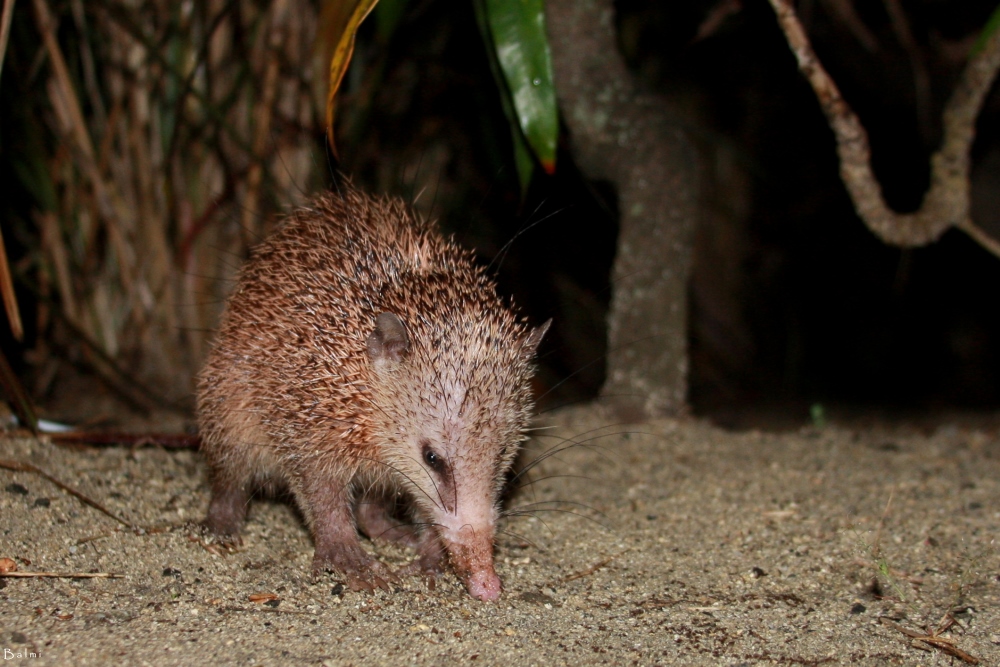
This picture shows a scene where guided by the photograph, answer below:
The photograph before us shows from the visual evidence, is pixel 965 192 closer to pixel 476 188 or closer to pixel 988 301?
pixel 476 188

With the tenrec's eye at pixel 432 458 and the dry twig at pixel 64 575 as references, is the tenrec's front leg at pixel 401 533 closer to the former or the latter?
the tenrec's eye at pixel 432 458

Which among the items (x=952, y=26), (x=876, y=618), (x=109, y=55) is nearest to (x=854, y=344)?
(x=952, y=26)

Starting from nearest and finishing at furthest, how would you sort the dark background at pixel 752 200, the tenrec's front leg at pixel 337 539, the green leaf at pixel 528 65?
the tenrec's front leg at pixel 337 539 < the green leaf at pixel 528 65 < the dark background at pixel 752 200

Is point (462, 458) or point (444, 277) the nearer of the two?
point (462, 458)

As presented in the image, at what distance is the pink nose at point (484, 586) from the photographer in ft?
9.76

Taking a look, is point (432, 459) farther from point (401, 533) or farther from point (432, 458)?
point (401, 533)

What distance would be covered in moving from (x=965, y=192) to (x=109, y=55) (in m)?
4.52

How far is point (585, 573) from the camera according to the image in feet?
Answer: 10.7

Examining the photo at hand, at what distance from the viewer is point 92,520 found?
3273mm

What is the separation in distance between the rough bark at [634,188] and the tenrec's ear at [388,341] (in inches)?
69.3

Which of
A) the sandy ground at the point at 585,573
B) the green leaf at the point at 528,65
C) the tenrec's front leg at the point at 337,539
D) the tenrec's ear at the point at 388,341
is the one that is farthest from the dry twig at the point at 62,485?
the green leaf at the point at 528,65

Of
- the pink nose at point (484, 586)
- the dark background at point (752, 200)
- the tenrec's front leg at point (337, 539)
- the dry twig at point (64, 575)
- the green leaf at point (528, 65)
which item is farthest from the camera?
the dark background at point (752, 200)

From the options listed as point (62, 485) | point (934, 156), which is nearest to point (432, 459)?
point (62, 485)

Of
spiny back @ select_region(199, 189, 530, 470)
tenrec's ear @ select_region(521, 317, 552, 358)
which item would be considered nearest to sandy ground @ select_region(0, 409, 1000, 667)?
spiny back @ select_region(199, 189, 530, 470)
